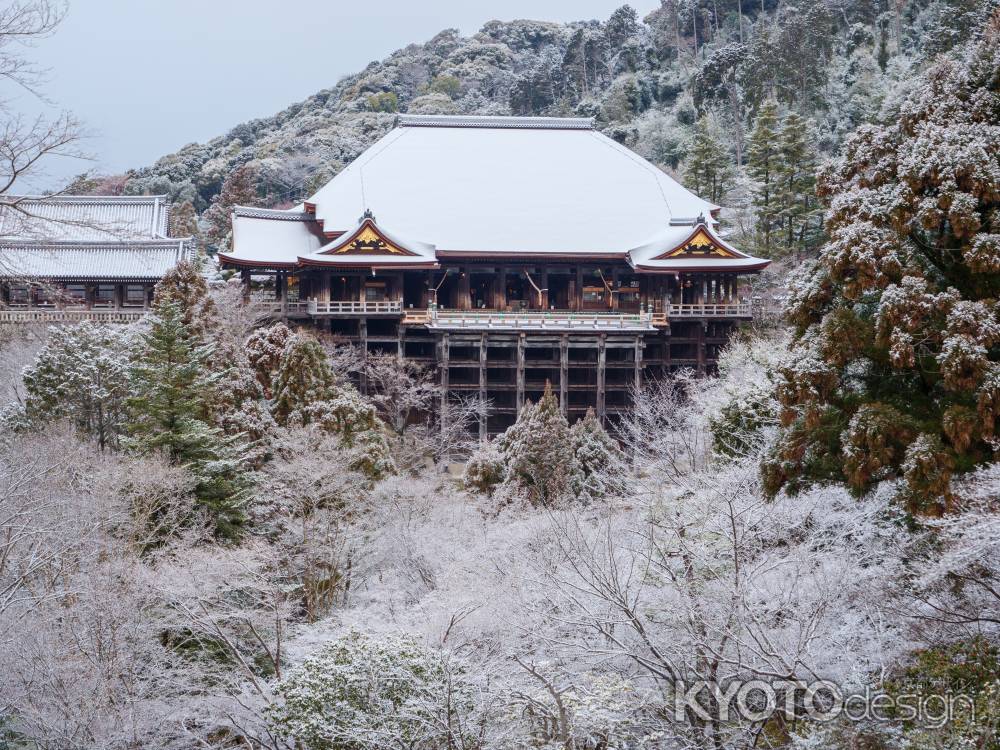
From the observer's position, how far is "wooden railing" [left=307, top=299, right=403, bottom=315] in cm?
3406

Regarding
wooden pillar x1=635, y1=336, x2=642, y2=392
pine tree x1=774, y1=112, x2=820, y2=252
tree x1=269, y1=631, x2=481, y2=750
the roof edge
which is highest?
the roof edge

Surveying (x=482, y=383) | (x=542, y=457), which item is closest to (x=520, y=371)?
(x=482, y=383)

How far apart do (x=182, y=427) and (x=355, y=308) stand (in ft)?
56.5

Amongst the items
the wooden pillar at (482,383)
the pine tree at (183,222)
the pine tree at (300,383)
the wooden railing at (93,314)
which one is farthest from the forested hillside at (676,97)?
the pine tree at (300,383)

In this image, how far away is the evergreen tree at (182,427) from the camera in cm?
1703

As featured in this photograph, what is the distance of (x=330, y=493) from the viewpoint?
1772 centimetres

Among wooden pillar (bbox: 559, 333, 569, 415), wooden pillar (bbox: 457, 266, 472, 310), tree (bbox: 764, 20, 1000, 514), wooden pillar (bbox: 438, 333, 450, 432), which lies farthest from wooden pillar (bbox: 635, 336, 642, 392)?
tree (bbox: 764, 20, 1000, 514)

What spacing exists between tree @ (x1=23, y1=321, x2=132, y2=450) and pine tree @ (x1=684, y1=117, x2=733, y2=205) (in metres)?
31.4

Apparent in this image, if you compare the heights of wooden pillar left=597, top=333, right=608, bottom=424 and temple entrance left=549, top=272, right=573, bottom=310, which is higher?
temple entrance left=549, top=272, right=573, bottom=310

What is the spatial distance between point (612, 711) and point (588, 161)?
1391 inches

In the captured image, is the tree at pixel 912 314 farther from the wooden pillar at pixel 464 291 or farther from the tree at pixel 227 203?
the tree at pixel 227 203

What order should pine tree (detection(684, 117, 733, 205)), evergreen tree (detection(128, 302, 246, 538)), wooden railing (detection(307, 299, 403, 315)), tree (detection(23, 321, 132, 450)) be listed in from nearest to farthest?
evergreen tree (detection(128, 302, 246, 538)) < tree (detection(23, 321, 132, 450)) < wooden railing (detection(307, 299, 403, 315)) < pine tree (detection(684, 117, 733, 205))

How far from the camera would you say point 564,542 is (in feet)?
49.5

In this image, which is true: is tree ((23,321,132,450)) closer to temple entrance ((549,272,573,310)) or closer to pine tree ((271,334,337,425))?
pine tree ((271,334,337,425))
